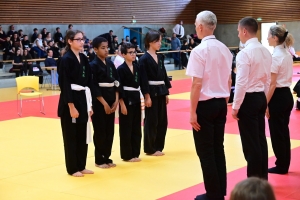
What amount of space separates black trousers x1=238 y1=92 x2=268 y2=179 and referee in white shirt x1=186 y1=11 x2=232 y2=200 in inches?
12.6

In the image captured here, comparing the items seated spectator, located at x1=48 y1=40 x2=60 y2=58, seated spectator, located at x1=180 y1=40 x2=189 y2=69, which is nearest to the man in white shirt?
seated spectator, located at x1=180 y1=40 x2=189 y2=69

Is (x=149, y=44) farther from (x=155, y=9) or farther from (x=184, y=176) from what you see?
(x=155, y=9)

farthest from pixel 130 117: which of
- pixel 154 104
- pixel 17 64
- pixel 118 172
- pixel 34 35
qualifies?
pixel 34 35

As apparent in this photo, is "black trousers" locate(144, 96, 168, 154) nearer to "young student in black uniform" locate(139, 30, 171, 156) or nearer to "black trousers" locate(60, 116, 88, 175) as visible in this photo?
"young student in black uniform" locate(139, 30, 171, 156)

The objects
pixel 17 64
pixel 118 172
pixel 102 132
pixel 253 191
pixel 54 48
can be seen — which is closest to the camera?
pixel 253 191

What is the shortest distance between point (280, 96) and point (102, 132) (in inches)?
91.6

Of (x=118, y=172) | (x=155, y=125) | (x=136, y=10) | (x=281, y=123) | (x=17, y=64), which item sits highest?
(x=136, y=10)

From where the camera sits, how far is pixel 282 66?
18.4ft

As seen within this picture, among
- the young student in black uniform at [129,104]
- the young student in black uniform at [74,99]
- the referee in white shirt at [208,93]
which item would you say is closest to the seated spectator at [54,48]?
the young student in black uniform at [129,104]

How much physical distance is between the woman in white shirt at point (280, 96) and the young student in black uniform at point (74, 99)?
2.22m

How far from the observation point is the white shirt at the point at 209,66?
4609 mm

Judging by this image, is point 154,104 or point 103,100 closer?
point 103,100

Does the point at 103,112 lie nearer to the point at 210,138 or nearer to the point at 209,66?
the point at 210,138

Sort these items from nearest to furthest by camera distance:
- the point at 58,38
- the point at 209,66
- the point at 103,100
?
the point at 209,66 → the point at 103,100 → the point at 58,38
